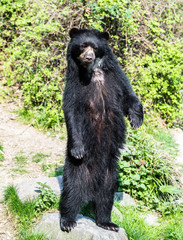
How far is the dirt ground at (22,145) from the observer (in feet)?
17.0

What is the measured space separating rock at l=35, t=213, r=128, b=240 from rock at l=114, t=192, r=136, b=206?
1125 millimetres

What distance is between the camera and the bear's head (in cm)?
357

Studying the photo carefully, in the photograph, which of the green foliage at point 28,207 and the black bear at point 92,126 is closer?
the black bear at point 92,126

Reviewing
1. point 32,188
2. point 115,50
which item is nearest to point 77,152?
point 32,188

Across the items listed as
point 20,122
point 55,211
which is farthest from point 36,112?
point 55,211

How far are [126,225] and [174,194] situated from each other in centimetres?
131

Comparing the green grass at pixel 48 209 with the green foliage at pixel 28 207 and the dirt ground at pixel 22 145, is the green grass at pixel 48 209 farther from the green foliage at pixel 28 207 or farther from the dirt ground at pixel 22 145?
the dirt ground at pixel 22 145

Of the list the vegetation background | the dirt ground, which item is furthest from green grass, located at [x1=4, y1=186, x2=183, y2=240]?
the vegetation background

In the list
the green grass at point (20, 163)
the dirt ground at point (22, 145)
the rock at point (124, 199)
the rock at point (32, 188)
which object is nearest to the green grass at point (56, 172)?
the dirt ground at point (22, 145)

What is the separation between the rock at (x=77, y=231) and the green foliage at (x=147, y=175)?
1360mm

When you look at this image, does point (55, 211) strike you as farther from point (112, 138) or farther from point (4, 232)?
point (112, 138)

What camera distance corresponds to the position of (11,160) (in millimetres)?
5559

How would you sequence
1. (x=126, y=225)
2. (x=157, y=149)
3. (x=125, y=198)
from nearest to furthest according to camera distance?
(x=126, y=225) < (x=125, y=198) < (x=157, y=149)

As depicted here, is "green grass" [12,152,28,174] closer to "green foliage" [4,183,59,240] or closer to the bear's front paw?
"green foliage" [4,183,59,240]
